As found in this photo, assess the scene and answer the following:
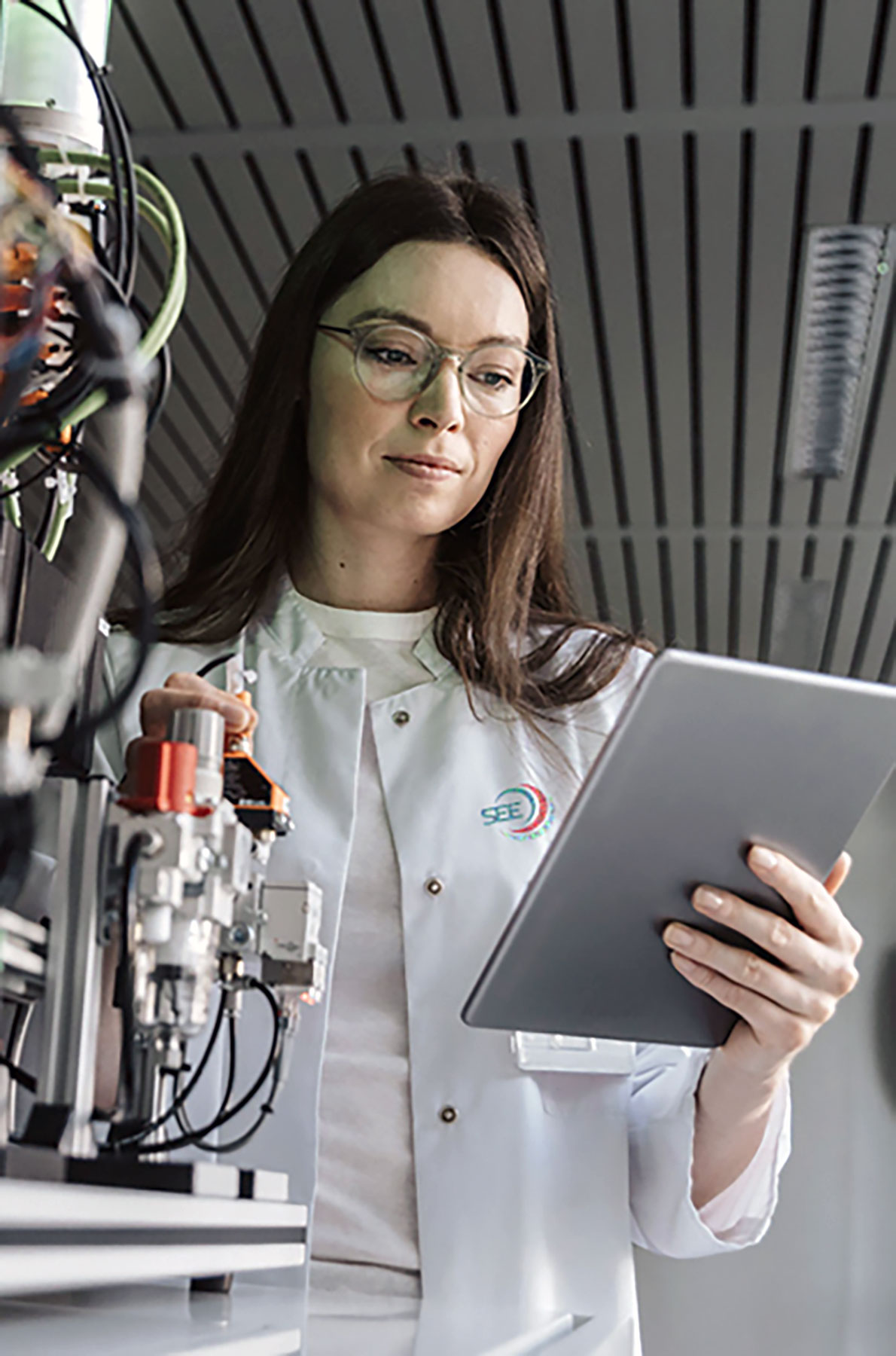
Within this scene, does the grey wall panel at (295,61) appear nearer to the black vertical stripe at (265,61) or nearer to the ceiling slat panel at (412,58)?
the black vertical stripe at (265,61)

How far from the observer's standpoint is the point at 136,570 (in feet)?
1.86

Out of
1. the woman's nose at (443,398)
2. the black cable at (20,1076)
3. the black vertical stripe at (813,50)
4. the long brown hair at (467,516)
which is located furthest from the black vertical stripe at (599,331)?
the black cable at (20,1076)

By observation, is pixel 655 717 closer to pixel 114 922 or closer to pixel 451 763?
pixel 114 922

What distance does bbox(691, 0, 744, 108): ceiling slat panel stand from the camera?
97.7 inches

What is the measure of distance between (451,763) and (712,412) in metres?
2.38

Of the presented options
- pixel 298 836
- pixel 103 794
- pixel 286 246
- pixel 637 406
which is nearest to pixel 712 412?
pixel 637 406

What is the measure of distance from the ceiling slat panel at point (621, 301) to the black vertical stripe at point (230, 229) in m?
0.72

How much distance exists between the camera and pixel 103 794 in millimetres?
681

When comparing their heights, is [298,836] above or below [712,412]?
below

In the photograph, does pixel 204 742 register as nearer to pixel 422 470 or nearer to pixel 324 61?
pixel 422 470

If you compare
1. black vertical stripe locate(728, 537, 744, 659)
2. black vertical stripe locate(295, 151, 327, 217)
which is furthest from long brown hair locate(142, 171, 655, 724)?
black vertical stripe locate(728, 537, 744, 659)

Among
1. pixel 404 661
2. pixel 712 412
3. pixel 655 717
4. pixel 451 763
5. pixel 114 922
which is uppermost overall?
pixel 712 412

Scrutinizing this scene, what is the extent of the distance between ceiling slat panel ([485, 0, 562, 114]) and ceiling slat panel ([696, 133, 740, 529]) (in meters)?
0.31

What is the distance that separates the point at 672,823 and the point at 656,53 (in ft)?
6.52
